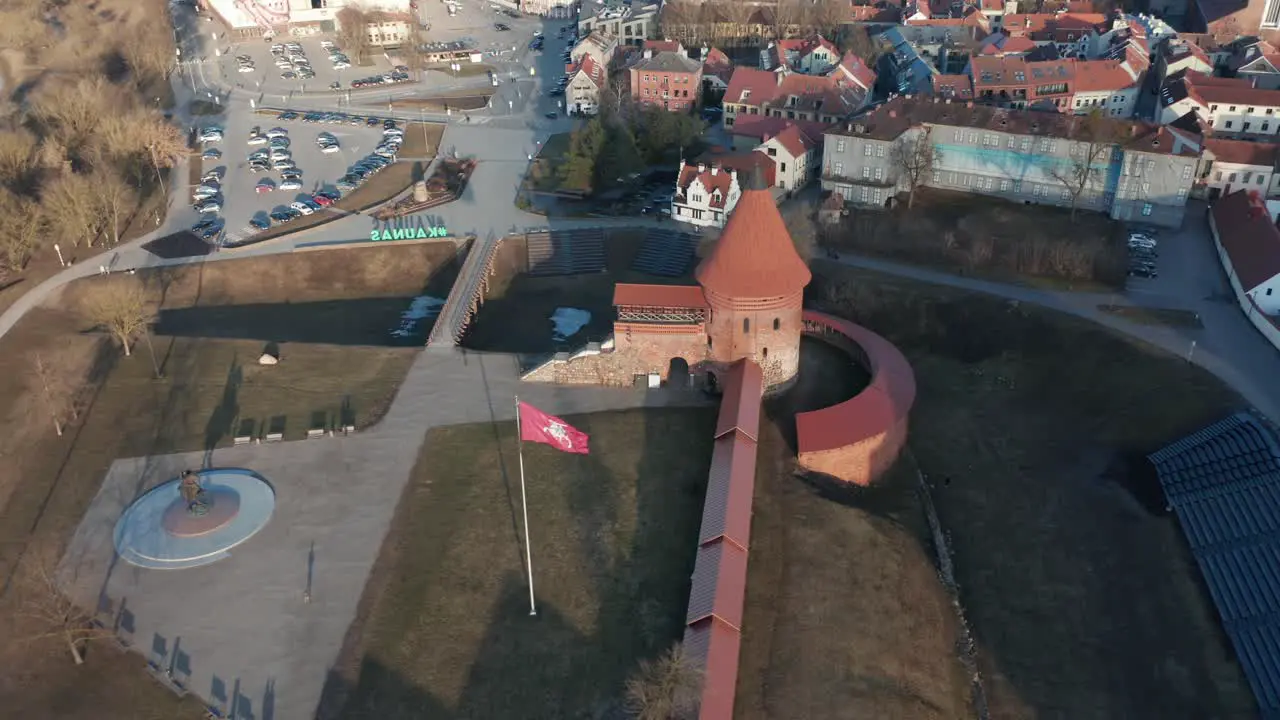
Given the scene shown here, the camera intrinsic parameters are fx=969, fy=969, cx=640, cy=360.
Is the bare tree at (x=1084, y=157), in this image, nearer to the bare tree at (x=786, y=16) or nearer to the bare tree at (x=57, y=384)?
the bare tree at (x=786, y=16)

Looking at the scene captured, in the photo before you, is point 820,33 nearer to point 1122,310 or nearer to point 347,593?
point 1122,310

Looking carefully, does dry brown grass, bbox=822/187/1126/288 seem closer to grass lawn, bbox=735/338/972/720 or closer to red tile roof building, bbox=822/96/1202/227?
red tile roof building, bbox=822/96/1202/227

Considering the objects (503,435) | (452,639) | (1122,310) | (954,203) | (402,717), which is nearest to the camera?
(402,717)

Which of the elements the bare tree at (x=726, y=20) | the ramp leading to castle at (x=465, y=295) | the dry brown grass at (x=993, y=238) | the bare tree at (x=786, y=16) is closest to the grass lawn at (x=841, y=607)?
the ramp leading to castle at (x=465, y=295)

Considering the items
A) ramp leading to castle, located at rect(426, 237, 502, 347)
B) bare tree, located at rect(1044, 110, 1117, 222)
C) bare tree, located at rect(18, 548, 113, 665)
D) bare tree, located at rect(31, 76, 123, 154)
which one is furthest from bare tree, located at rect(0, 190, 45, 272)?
bare tree, located at rect(1044, 110, 1117, 222)

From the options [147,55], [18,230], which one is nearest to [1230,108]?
[18,230]

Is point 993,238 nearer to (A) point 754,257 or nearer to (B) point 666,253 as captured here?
(B) point 666,253

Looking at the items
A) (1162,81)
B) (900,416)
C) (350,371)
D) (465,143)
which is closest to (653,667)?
(900,416)
